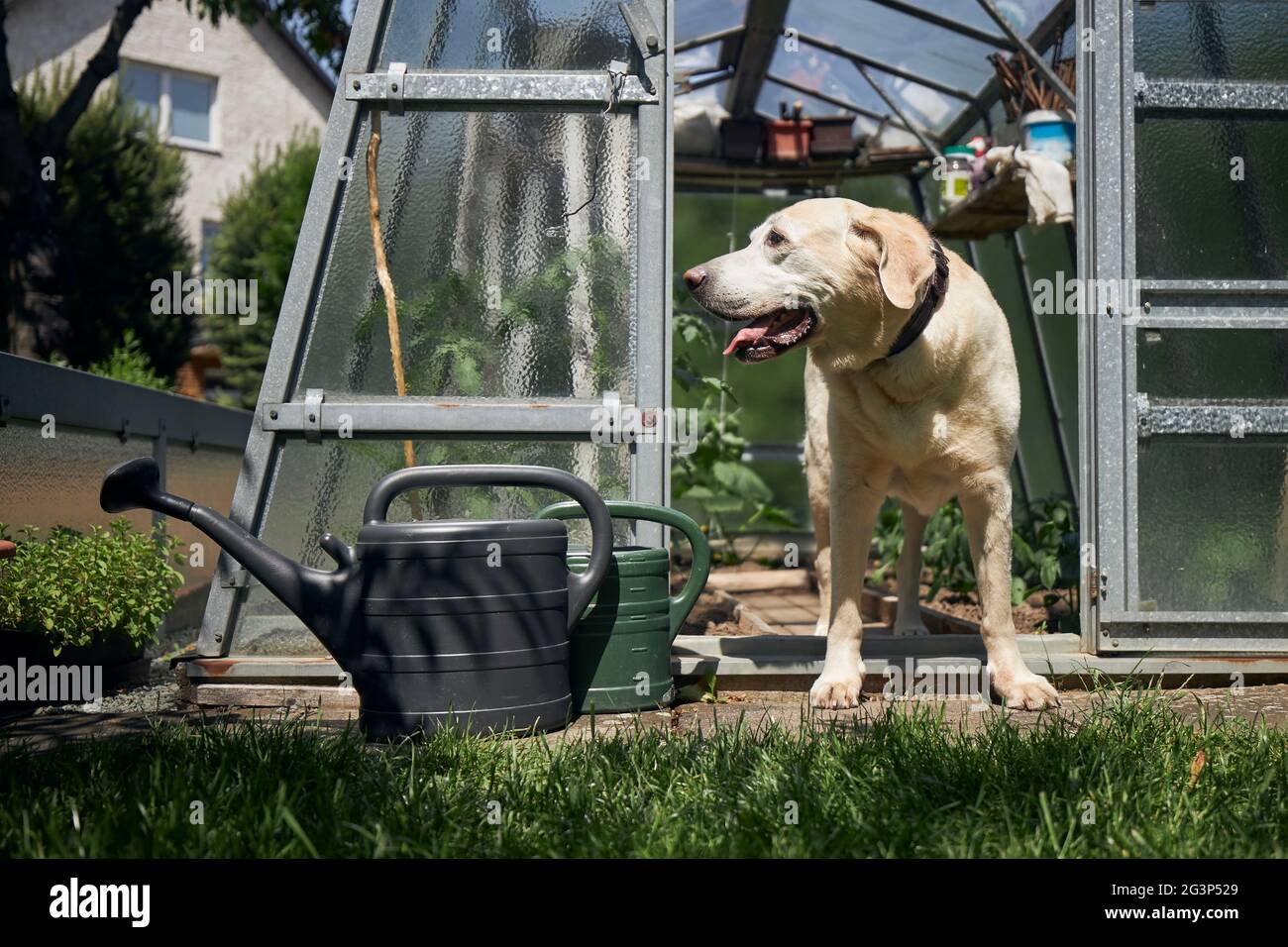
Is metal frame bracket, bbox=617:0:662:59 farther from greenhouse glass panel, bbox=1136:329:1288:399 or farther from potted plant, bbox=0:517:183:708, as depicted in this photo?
potted plant, bbox=0:517:183:708

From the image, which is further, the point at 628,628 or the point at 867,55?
the point at 867,55

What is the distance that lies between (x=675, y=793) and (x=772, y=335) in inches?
60.9

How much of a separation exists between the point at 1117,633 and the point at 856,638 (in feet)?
3.68

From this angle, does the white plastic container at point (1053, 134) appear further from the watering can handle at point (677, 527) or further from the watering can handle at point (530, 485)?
the watering can handle at point (530, 485)

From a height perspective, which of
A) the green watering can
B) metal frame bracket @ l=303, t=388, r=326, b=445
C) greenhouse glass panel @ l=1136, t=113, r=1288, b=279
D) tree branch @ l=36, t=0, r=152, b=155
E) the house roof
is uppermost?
the house roof

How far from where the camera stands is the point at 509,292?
397 centimetres

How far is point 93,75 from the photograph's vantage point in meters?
8.59

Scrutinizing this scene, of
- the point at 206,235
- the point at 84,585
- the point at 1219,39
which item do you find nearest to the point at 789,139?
the point at 1219,39

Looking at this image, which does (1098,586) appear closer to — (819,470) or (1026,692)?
(1026,692)

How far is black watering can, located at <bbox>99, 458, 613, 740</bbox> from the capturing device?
282 cm

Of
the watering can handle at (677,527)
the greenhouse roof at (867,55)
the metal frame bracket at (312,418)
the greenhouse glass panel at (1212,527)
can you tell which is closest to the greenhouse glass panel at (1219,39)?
the greenhouse roof at (867,55)

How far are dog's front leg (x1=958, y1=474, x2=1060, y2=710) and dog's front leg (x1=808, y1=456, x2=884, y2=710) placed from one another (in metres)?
0.33

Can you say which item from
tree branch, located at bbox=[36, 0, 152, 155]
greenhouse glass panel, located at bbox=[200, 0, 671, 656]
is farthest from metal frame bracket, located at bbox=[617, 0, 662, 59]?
tree branch, located at bbox=[36, 0, 152, 155]

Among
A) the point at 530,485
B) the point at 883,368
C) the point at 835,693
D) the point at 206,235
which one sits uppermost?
the point at 206,235
